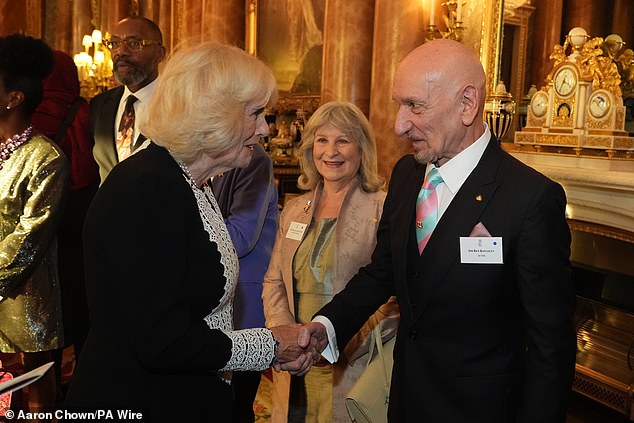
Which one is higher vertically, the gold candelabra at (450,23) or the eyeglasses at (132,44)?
the gold candelabra at (450,23)

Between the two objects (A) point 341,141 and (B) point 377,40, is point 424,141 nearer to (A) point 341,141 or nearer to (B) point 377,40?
(A) point 341,141

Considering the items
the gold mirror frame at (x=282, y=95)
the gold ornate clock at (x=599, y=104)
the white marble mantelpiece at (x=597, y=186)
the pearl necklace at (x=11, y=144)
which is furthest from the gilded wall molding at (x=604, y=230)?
the gold mirror frame at (x=282, y=95)

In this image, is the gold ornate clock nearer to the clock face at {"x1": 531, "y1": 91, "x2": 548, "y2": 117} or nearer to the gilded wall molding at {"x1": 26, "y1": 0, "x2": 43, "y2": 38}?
the clock face at {"x1": 531, "y1": 91, "x2": 548, "y2": 117}

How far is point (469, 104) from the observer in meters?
2.12

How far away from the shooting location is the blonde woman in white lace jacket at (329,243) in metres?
3.10

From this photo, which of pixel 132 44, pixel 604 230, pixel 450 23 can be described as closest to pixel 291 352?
pixel 132 44

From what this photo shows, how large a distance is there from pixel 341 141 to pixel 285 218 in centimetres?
46

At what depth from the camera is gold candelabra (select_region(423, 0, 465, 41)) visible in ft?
17.6

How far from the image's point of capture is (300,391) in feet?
11.4

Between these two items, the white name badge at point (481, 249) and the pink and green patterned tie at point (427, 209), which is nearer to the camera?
the white name badge at point (481, 249)

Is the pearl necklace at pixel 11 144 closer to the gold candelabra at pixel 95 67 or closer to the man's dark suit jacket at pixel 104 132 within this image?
the man's dark suit jacket at pixel 104 132

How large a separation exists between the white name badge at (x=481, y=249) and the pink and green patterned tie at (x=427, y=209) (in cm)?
19

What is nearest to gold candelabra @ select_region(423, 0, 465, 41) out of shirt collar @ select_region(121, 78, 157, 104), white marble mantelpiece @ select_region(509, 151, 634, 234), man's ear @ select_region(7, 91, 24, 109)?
white marble mantelpiece @ select_region(509, 151, 634, 234)

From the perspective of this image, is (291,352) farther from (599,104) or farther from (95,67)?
(95,67)
